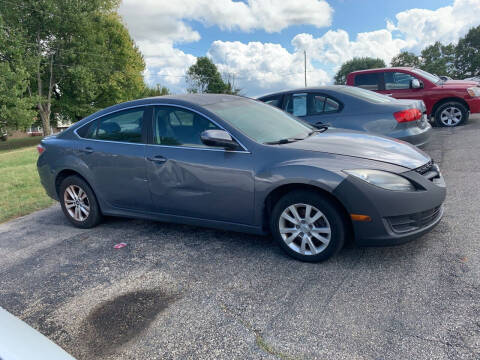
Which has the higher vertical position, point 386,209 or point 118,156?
point 118,156

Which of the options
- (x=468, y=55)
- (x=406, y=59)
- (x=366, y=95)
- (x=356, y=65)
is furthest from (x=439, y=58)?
(x=366, y=95)

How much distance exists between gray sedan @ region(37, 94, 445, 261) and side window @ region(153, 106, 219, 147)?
0.5 inches

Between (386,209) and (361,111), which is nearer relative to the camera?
(386,209)

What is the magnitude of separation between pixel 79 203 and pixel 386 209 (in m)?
3.79

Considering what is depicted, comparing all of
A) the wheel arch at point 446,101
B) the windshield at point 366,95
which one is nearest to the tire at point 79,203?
the windshield at point 366,95

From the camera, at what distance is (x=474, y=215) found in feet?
13.8

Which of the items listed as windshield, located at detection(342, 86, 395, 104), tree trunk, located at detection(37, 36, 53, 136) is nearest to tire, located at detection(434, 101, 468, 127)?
windshield, located at detection(342, 86, 395, 104)

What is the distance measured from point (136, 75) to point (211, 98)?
34.5m

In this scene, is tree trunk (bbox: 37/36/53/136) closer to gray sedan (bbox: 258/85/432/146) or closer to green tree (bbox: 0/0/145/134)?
green tree (bbox: 0/0/145/134)

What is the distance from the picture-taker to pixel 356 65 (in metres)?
92.1

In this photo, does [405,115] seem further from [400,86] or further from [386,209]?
[400,86]

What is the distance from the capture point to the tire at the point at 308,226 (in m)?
3.31

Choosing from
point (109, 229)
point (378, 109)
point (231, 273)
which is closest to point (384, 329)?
point (231, 273)

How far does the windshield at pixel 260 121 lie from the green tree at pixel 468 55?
71090mm
